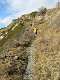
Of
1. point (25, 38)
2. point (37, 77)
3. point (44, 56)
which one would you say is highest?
point (25, 38)

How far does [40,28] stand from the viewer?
61.6 meters

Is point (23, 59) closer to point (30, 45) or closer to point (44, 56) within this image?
point (44, 56)

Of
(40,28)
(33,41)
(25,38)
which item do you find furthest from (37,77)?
(40,28)

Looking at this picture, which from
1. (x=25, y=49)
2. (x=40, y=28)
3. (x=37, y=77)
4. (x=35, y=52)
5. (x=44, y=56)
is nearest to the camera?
(x=37, y=77)

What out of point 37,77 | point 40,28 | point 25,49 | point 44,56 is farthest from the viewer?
point 40,28

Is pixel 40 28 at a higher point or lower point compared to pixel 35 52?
higher

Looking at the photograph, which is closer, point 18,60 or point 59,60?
point 59,60

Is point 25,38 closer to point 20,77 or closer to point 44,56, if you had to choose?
point 44,56

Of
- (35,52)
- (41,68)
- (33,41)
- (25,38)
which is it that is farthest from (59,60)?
(25,38)

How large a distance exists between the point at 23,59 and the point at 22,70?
4652mm

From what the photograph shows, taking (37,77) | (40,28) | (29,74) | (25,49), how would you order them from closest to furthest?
(37,77) → (29,74) → (25,49) → (40,28)

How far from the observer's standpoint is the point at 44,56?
4156 centimetres

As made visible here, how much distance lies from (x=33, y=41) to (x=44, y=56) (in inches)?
519

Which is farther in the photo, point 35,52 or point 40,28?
point 40,28
